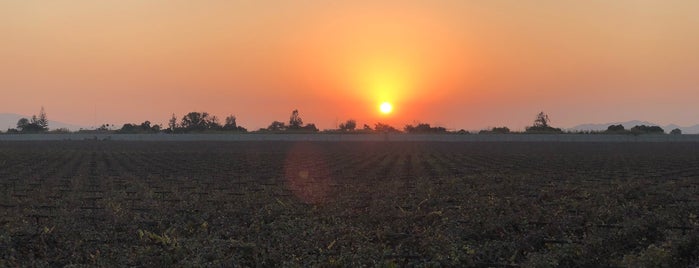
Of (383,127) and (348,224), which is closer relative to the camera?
(348,224)

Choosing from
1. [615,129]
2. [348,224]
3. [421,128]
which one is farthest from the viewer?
[421,128]

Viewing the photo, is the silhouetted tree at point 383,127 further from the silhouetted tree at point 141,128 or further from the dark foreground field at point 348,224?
the dark foreground field at point 348,224

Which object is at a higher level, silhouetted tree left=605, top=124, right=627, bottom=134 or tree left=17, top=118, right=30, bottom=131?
tree left=17, top=118, right=30, bottom=131

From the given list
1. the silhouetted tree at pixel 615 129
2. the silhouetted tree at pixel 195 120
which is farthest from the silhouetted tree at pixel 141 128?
the silhouetted tree at pixel 615 129

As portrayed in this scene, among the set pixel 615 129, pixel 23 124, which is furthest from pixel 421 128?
pixel 23 124

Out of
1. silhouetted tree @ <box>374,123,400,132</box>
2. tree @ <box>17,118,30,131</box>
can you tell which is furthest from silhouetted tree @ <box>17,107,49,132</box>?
silhouetted tree @ <box>374,123,400,132</box>

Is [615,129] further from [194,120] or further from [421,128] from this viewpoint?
[194,120]

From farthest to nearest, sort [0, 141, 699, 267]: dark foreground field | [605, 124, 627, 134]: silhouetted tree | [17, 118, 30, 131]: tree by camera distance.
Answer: [17, 118, 30, 131]: tree, [605, 124, 627, 134]: silhouetted tree, [0, 141, 699, 267]: dark foreground field

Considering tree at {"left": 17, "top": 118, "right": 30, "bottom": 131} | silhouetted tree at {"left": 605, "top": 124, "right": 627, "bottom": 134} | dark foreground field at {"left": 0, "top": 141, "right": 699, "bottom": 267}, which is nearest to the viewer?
dark foreground field at {"left": 0, "top": 141, "right": 699, "bottom": 267}

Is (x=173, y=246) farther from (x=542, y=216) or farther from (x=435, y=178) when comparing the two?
(x=435, y=178)

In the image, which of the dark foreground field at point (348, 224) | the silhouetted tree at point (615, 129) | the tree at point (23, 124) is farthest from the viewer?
the tree at point (23, 124)

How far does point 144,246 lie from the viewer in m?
9.82

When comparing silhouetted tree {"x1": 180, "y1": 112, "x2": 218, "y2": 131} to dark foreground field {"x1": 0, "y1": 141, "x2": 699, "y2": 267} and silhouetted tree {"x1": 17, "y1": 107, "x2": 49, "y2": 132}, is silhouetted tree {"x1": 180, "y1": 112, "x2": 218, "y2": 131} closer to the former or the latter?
silhouetted tree {"x1": 17, "y1": 107, "x2": 49, "y2": 132}

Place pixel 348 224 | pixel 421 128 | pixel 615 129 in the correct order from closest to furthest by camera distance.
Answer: pixel 348 224 < pixel 615 129 < pixel 421 128
